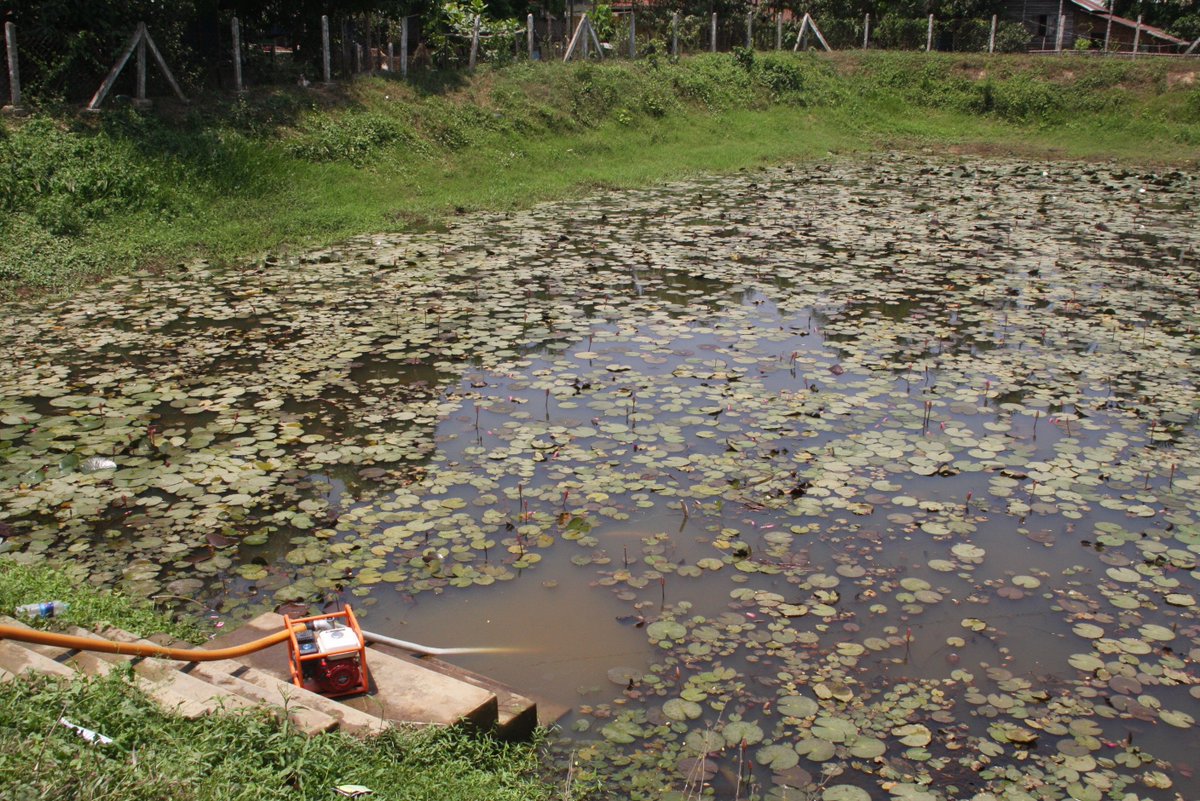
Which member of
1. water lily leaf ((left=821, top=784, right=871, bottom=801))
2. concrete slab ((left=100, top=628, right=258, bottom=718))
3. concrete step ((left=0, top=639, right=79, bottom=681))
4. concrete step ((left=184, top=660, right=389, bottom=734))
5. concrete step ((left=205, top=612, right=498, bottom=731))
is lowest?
water lily leaf ((left=821, top=784, right=871, bottom=801))

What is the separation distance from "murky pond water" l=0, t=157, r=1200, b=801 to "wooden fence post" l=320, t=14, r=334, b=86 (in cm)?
676

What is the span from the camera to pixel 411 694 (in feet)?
12.2

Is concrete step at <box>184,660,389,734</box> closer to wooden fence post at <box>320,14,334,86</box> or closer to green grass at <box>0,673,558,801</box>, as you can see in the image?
green grass at <box>0,673,558,801</box>

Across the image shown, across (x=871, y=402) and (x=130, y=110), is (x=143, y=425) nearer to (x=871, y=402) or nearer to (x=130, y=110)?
(x=871, y=402)

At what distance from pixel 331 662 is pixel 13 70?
Result: 11312 millimetres

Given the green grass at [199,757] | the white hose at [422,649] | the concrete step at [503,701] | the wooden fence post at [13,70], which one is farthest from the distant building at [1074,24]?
the green grass at [199,757]

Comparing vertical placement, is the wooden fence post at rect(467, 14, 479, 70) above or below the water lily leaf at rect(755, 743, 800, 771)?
above

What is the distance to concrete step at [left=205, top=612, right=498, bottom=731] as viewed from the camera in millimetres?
3594

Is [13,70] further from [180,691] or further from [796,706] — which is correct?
[796,706]

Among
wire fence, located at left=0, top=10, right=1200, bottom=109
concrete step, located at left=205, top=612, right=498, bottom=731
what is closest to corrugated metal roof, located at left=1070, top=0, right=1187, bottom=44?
wire fence, located at left=0, top=10, right=1200, bottom=109

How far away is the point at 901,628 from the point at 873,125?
2140cm

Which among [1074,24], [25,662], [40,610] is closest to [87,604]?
[40,610]

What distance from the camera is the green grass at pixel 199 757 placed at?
2686mm

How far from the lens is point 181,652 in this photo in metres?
3.61
